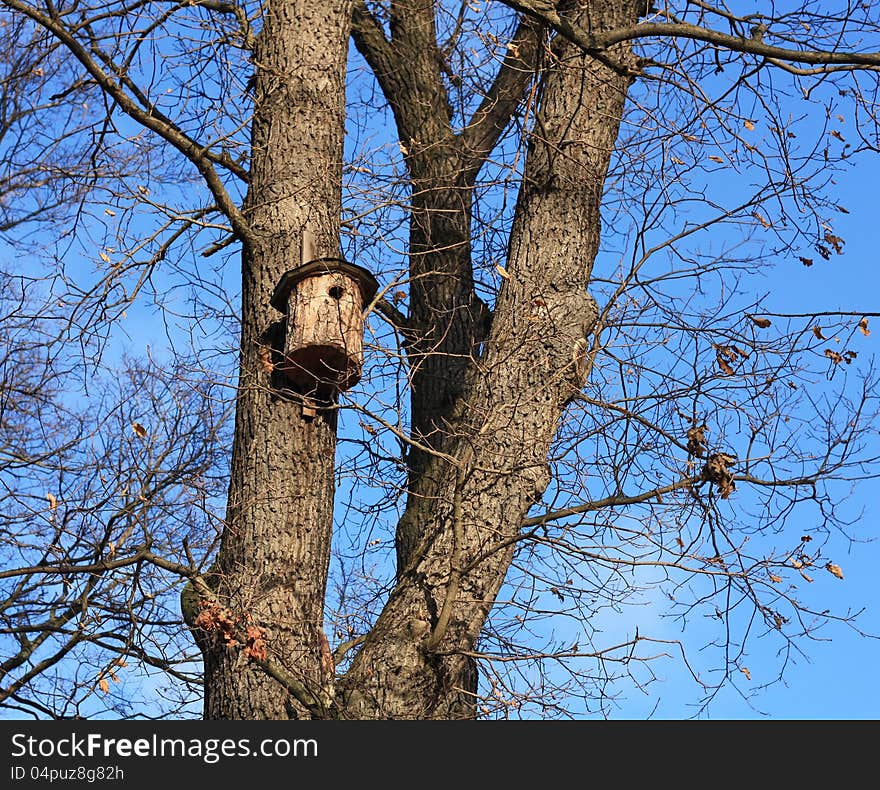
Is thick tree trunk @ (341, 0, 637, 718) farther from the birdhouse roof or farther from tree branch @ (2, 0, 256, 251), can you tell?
tree branch @ (2, 0, 256, 251)

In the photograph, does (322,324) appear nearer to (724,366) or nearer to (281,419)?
(281,419)

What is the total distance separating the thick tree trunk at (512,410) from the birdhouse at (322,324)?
21.0 inches

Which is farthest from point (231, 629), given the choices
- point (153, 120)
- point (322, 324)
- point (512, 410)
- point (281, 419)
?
point (153, 120)

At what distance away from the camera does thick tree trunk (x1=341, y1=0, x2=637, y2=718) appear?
395 cm

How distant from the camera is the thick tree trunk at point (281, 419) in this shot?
392 cm

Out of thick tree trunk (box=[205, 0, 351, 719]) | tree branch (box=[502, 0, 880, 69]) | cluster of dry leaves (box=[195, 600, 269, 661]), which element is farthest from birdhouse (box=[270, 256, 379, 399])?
tree branch (box=[502, 0, 880, 69])

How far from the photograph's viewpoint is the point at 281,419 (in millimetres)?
4266

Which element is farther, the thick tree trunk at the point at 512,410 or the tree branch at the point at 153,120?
the tree branch at the point at 153,120

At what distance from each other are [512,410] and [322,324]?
0.81m

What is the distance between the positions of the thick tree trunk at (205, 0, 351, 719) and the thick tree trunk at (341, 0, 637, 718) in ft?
0.97

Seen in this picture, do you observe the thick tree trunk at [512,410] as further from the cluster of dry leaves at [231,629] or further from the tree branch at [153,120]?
the tree branch at [153,120]

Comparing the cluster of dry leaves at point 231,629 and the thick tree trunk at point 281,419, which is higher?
the thick tree trunk at point 281,419

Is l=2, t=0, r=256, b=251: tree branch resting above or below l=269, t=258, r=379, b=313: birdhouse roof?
above

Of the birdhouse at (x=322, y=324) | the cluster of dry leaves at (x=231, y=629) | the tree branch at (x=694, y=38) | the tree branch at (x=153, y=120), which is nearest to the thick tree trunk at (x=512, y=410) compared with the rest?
the tree branch at (x=694, y=38)
